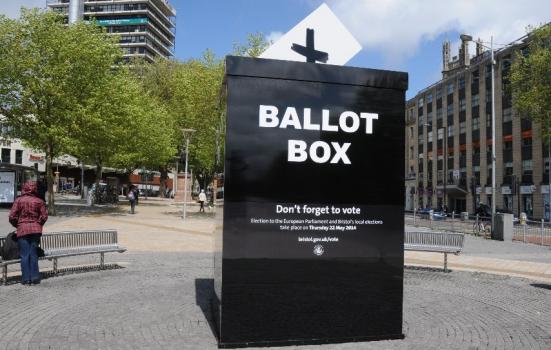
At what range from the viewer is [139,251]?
43.4 feet

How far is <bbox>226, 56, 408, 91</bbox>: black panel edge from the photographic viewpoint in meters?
5.21

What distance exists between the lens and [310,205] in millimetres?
5402

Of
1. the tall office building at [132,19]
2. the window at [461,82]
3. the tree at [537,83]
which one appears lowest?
the tree at [537,83]

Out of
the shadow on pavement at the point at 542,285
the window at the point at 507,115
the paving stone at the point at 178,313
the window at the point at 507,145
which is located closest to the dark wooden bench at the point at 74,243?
the paving stone at the point at 178,313

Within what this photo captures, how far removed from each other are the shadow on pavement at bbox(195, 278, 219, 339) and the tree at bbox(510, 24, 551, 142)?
83.8 ft

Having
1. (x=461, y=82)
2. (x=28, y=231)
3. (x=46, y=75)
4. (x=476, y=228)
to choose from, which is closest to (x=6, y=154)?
(x=46, y=75)

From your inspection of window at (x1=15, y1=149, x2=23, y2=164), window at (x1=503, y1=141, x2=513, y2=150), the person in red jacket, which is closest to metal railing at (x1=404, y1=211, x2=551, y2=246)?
the person in red jacket

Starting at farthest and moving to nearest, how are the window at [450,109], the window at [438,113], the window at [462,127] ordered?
1. the window at [438,113]
2. the window at [450,109]
3. the window at [462,127]

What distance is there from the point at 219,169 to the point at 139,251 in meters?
8.19

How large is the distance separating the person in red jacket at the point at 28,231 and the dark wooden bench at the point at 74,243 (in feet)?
1.76

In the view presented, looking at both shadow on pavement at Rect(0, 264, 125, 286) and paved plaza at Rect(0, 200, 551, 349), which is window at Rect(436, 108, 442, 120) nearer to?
paved plaza at Rect(0, 200, 551, 349)

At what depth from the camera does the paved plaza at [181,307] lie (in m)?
5.37

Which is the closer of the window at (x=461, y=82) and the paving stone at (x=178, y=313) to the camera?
the paving stone at (x=178, y=313)

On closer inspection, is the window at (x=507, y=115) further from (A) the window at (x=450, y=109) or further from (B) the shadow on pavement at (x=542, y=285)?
(B) the shadow on pavement at (x=542, y=285)
